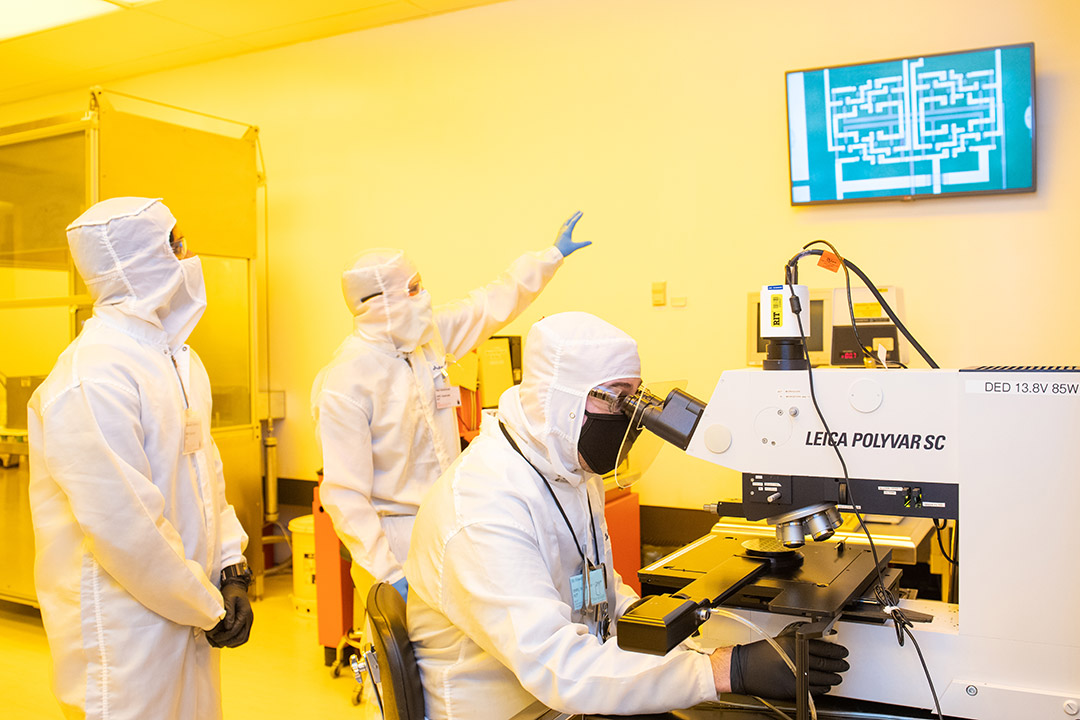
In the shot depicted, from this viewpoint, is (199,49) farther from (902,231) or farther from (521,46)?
(902,231)

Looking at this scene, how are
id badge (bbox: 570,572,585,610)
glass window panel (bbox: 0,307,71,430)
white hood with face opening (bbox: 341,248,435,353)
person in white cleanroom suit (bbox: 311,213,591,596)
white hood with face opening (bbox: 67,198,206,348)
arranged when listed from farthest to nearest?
glass window panel (bbox: 0,307,71,430)
white hood with face opening (bbox: 341,248,435,353)
person in white cleanroom suit (bbox: 311,213,591,596)
white hood with face opening (bbox: 67,198,206,348)
id badge (bbox: 570,572,585,610)

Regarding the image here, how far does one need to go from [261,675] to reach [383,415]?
1430 millimetres

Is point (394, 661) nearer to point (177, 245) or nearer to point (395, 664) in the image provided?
point (395, 664)

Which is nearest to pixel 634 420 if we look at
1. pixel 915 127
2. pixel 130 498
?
pixel 130 498

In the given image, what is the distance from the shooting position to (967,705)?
1235 mm

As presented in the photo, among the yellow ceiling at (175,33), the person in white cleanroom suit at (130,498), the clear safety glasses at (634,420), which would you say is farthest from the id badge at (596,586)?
the yellow ceiling at (175,33)

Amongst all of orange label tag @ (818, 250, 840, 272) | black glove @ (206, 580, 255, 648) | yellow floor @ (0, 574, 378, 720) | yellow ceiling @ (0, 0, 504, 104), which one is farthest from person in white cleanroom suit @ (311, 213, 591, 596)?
yellow ceiling @ (0, 0, 504, 104)

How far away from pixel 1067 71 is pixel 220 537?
9.70 feet

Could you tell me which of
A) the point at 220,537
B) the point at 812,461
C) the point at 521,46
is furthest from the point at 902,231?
the point at 220,537

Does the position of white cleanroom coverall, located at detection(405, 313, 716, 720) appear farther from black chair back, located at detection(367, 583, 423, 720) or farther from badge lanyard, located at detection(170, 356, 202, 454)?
badge lanyard, located at detection(170, 356, 202, 454)

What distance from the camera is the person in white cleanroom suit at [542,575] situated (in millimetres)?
1236

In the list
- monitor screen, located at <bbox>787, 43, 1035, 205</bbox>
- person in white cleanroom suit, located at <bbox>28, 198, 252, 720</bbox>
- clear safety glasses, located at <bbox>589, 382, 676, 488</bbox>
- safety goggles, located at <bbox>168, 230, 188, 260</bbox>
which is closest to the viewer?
clear safety glasses, located at <bbox>589, 382, 676, 488</bbox>

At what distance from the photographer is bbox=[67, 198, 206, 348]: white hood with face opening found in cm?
185

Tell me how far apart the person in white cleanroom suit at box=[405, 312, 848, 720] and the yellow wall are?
199cm
